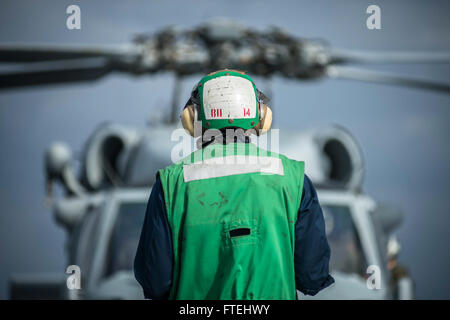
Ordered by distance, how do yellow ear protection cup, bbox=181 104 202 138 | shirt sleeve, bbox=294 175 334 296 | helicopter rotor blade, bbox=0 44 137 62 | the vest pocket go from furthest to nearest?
helicopter rotor blade, bbox=0 44 137 62 < yellow ear protection cup, bbox=181 104 202 138 < shirt sleeve, bbox=294 175 334 296 < the vest pocket

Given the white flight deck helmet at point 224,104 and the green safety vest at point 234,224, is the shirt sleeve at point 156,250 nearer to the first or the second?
the green safety vest at point 234,224

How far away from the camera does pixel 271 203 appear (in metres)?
1.93

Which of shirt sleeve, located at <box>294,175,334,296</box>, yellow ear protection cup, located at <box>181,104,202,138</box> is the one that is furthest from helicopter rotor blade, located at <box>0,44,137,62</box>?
shirt sleeve, located at <box>294,175,334,296</box>

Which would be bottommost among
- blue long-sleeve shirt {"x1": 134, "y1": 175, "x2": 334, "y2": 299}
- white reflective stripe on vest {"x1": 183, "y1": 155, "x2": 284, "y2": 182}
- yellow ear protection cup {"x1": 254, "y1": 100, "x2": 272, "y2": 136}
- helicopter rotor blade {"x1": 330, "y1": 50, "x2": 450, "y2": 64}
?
blue long-sleeve shirt {"x1": 134, "y1": 175, "x2": 334, "y2": 299}

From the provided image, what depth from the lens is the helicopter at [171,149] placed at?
4.67 meters

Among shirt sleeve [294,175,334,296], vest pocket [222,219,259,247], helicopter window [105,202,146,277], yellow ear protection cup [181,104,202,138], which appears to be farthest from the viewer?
helicopter window [105,202,146,277]

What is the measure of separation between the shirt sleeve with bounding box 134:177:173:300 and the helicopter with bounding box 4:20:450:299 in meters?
2.51

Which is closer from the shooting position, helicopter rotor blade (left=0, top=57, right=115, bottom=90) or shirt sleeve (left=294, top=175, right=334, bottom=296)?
shirt sleeve (left=294, top=175, right=334, bottom=296)

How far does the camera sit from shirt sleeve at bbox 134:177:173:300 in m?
1.97

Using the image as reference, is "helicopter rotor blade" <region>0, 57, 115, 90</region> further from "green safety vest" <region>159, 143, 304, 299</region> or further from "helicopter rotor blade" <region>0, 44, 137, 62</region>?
"green safety vest" <region>159, 143, 304, 299</region>
